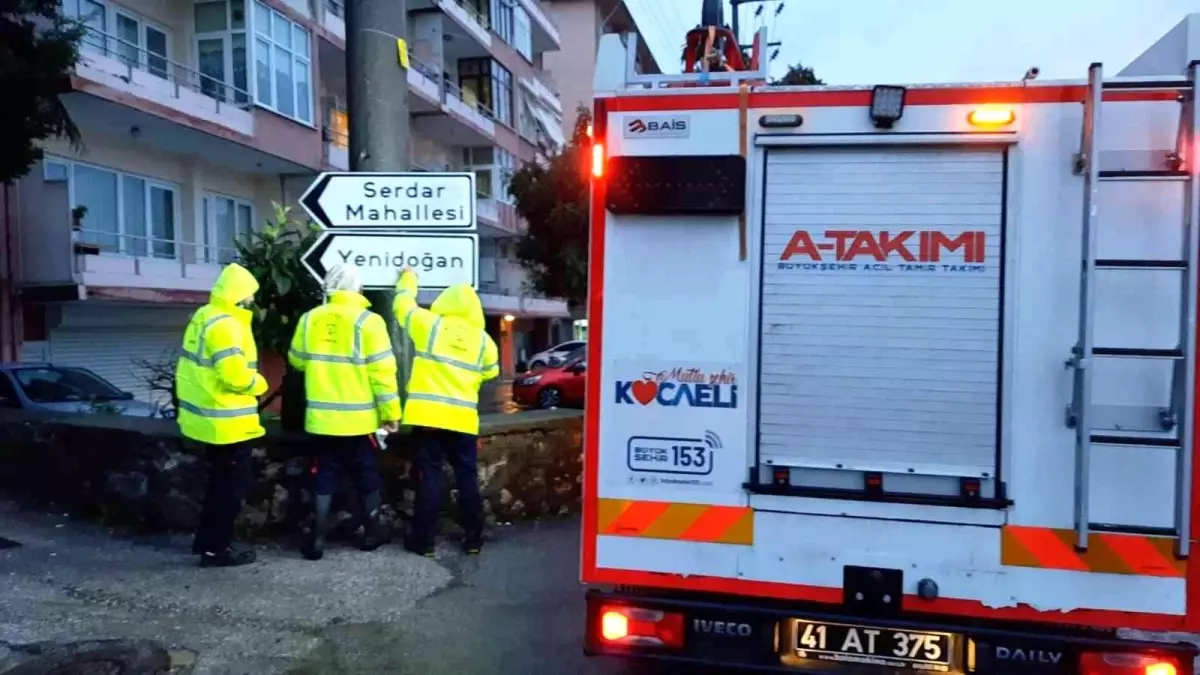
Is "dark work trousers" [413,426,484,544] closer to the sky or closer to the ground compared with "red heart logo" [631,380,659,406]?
closer to the ground

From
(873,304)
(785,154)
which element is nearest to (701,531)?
(873,304)

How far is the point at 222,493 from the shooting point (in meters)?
6.00

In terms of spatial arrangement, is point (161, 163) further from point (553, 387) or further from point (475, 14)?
point (475, 14)

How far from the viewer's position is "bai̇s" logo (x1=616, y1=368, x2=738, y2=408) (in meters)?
3.76

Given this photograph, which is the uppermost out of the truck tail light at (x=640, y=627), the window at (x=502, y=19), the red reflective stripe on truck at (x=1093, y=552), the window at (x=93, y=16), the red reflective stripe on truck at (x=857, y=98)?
the window at (x=502, y=19)

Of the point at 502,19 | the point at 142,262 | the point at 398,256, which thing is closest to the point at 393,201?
the point at 398,256

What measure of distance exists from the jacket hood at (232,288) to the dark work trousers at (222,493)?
853mm

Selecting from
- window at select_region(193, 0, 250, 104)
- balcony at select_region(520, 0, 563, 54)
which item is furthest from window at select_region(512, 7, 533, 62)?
window at select_region(193, 0, 250, 104)

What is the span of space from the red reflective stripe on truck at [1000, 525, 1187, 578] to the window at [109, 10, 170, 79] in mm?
17967

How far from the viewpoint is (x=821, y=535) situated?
3.69m

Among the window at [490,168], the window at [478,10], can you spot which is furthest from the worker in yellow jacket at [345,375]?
the window at [490,168]

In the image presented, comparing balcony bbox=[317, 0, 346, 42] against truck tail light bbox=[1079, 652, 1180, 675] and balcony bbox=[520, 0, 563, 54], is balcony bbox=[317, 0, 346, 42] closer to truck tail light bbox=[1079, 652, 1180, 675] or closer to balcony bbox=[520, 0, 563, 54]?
balcony bbox=[520, 0, 563, 54]

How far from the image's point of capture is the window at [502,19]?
122 feet

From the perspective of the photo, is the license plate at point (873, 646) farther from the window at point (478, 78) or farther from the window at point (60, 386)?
the window at point (478, 78)
